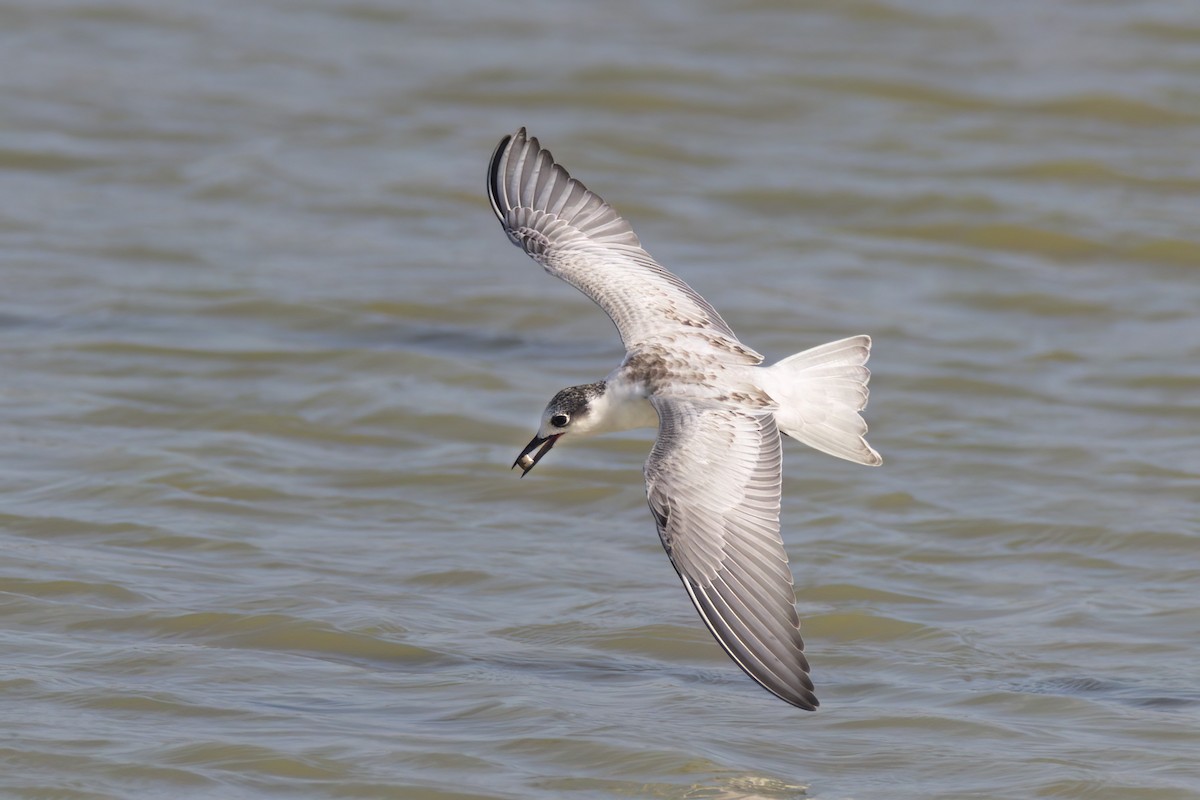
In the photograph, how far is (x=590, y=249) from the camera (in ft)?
25.6

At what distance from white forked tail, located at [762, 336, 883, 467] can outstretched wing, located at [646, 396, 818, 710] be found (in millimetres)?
295

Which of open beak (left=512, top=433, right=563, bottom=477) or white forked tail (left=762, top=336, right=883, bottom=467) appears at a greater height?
white forked tail (left=762, top=336, right=883, bottom=467)

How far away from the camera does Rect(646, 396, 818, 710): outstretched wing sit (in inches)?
213

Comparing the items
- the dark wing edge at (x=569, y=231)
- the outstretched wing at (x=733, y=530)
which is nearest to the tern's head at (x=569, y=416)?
the outstretched wing at (x=733, y=530)

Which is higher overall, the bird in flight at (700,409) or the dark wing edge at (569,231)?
the dark wing edge at (569,231)

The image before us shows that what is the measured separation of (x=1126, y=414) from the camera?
29.9 ft

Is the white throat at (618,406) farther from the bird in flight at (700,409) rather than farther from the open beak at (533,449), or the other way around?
the open beak at (533,449)

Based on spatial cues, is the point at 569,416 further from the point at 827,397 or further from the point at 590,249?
the point at 590,249

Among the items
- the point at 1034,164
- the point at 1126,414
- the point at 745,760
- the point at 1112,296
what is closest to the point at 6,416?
the point at 745,760

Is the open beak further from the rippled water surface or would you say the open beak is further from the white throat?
the rippled water surface

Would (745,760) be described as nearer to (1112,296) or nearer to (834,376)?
(834,376)

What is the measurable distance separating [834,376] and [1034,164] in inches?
251

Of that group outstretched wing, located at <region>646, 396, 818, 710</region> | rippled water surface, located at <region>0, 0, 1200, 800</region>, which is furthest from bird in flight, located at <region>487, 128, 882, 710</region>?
rippled water surface, located at <region>0, 0, 1200, 800</region>

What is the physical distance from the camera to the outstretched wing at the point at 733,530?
5.41 metres
